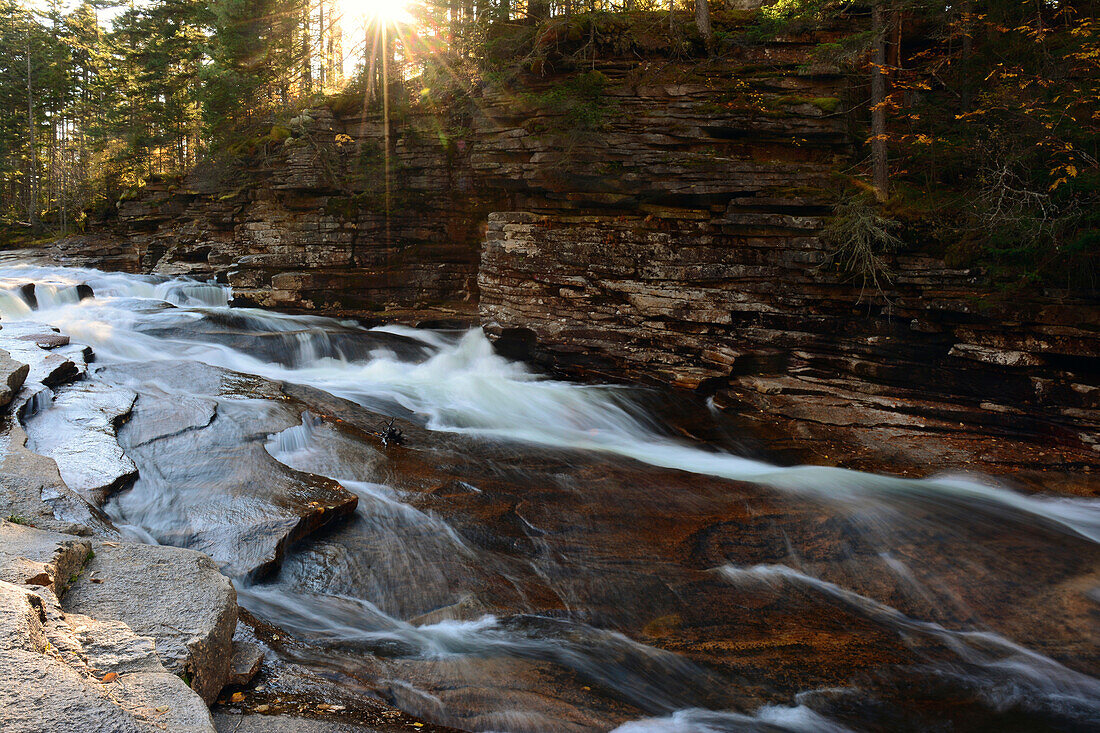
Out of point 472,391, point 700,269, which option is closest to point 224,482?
point 472,391

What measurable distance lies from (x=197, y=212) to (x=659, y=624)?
22.8 metres

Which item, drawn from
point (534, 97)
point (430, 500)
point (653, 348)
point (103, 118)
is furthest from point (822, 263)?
point (103, 118)

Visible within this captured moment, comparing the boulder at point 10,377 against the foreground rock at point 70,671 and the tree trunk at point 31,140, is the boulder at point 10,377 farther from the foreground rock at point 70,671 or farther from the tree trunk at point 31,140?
the tree trunk at point 31,140

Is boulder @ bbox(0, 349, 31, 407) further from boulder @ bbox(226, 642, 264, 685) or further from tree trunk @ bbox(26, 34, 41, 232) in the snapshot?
tree trunk @ bbox(26, 34, 41, 232)

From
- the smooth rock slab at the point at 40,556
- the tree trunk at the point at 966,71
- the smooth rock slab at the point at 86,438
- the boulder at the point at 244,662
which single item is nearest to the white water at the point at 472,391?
the smooth rock slab at the point at 86,438

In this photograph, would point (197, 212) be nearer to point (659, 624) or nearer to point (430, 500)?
point (430, 500)

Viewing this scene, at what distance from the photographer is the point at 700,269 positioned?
10.6 meters

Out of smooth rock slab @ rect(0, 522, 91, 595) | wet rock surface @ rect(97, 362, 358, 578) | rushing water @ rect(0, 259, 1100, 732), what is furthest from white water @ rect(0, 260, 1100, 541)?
smooth rock slab @ rect(0, 522, 91, 595)

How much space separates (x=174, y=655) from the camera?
109 inches

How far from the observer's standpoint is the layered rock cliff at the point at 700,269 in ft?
28.0

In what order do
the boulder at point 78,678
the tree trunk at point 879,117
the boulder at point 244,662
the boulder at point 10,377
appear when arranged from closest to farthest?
the boulder at point 78,678, the boulder at point 244,662, the boulder at point 10,377, the tree trunk at point 879,117

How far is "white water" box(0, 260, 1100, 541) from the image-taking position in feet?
25.5

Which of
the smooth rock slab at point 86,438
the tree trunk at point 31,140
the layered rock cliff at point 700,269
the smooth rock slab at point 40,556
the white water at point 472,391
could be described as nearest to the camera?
the smooth rock slab at point 40,556

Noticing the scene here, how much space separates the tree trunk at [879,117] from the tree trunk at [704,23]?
3113mm
